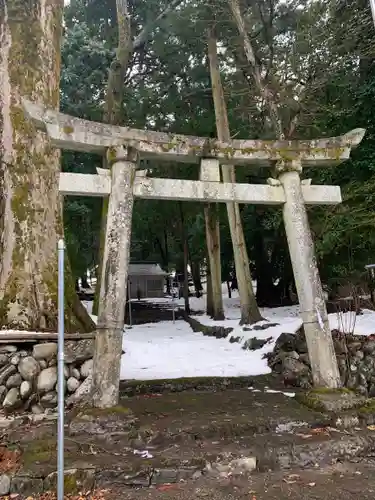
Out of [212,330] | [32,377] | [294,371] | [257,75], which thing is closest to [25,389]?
[32,377]

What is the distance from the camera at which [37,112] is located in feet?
15.9

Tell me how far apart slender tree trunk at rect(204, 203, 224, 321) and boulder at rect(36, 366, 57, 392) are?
10.2 m

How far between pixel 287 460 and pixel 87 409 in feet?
6.98

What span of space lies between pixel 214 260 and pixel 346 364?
9383 millimetres

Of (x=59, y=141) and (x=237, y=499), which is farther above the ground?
(x=59, y=141)

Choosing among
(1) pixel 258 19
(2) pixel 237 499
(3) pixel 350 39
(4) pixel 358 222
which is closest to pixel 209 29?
(1) pixel 258 19

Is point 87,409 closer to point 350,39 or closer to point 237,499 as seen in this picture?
point 237,499

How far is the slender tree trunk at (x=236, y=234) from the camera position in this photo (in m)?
12.3

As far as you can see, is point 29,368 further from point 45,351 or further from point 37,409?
point 37,409

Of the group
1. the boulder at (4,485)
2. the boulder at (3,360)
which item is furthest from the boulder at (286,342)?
the boulder at (4,485)

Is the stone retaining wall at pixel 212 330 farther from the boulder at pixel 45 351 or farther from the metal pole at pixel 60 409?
the metal pole at pixel 60 409

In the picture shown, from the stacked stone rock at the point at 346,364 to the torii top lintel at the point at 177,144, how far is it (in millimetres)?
3019

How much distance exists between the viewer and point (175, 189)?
5.44 metres

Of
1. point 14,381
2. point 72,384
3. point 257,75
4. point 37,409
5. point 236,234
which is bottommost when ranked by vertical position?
point 37,409
